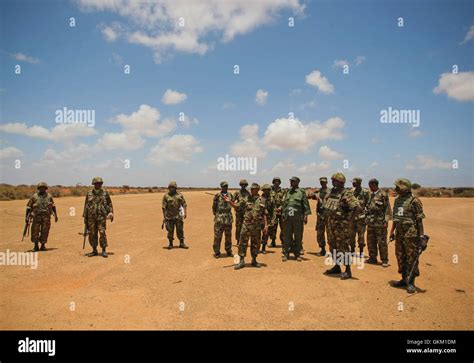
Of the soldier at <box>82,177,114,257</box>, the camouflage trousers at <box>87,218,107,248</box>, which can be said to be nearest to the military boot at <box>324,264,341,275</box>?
the soldier at <box>82,177,114,257</box>

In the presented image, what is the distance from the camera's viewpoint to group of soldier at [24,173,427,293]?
7.30 metres

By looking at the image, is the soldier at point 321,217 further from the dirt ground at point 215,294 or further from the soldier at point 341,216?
the soldier at point 341,216

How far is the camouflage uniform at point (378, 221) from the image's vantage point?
948 centimetres

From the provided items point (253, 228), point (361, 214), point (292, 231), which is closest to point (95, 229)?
point (253, 228)

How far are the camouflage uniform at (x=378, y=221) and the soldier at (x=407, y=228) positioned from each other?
205 cm

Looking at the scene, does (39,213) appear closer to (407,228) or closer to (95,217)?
(95,217)

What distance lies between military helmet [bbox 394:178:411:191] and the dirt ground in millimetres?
2226

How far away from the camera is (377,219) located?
9.50 metres

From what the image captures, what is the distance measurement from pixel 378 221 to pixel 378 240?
61 centimetres

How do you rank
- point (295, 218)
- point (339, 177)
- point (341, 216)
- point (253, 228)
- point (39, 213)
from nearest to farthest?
point (341, 216) → point (339, 177) → point (253, 228) → point (295, 218) → point (39, 213)
